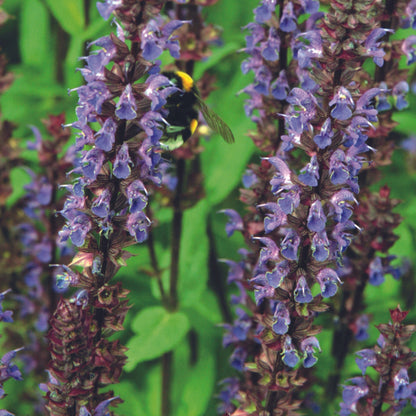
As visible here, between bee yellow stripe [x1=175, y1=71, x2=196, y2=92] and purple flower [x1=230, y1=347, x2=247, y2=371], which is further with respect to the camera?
purple flower [x1=230, y1=347, x2=247, y2=371]

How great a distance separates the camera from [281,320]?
229 centimetres

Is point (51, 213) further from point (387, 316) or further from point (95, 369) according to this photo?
point (387, 316)

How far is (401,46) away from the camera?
3.02 m

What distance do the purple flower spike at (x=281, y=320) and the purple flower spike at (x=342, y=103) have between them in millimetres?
688

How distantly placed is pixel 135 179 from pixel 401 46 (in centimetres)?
150

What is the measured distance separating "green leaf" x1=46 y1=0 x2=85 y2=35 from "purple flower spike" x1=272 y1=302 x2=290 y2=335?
8.26ft

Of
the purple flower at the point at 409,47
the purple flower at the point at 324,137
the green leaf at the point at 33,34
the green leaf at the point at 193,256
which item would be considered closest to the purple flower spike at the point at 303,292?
the purple flower at the point at 324,137

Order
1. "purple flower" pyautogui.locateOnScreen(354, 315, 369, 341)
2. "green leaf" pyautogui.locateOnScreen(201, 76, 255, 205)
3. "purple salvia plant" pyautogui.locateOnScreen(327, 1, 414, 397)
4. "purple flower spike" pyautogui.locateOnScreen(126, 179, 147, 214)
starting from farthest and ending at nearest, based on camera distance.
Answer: "green leaf" pyautogui.locateOnScreen(201, 76, 255, 205), "purple flower" pyautogui.locateOnScreen(354, 315, 369, 341), "purple salvia plant" pyautogui.locateOnScreen(327, 1, 414, 397), "purple flower spike" pyautogui.locateOnScreen(126, 179, 147, 214)

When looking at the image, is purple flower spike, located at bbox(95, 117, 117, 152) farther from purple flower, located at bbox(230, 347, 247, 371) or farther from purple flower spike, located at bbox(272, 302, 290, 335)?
purple flower, located at bbox(230, 347, 247, 371)

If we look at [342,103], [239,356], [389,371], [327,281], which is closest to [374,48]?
[342,103]

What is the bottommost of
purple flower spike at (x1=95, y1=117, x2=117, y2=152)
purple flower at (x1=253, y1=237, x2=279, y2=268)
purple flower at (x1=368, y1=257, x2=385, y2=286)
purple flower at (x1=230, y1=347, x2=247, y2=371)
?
purple flower at (x1=230, y1=347, x2=247, y2=371)

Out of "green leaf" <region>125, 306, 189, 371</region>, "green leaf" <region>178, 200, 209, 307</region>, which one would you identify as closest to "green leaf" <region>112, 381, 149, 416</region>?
"green leaf" <region>125, 306, 189, 371</region>

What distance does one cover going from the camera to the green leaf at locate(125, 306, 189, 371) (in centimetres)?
340

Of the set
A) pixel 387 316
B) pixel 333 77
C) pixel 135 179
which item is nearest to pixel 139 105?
pixel 135 179
